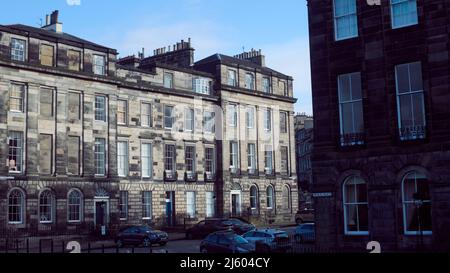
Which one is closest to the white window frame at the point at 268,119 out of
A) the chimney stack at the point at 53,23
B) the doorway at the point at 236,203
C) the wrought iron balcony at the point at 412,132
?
the doorway at the point at 236,203

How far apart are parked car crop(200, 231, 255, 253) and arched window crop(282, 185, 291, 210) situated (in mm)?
35704

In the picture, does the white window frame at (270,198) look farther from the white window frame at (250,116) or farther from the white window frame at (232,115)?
the white window frame at (232,115)

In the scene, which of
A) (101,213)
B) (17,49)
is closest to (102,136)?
(101,213)

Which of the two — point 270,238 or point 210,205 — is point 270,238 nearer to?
point 270,238

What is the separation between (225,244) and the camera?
91.1 feet

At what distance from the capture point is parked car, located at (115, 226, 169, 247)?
1449 inches

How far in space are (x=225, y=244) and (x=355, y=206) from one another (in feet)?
21.1

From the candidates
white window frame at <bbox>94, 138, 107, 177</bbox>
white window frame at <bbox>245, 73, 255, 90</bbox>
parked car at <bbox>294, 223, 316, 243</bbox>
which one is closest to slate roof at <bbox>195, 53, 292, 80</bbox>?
white window frame at <bbox>245, 73, 255, 90</bbox>

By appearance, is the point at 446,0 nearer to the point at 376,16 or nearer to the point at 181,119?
the point at 376,16

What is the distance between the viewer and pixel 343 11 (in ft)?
90.7

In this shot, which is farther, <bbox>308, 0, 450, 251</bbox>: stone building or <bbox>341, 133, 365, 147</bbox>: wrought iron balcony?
<bbox>341, 133, 365, 147</bbox>: wrought iron balcony

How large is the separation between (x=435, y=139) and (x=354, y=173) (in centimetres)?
395

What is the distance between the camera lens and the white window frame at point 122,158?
4934cm

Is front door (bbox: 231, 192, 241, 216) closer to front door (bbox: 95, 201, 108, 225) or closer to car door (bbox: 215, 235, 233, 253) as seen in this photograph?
front door (bbox: 95, 201, 108, 225)
